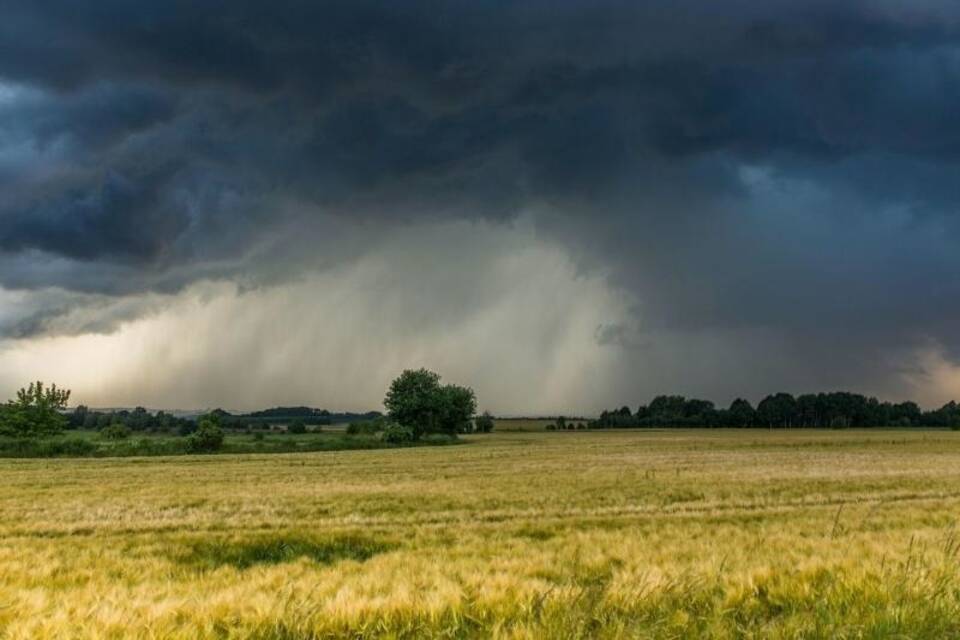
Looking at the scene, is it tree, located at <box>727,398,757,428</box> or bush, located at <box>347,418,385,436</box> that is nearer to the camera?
bush, located at <box>347,418,385,436</box>

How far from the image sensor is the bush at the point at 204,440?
72312mm

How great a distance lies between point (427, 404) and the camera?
10438 cm

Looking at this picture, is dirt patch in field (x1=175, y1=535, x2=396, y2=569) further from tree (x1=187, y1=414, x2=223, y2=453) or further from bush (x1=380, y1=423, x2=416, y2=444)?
bush (x1=380, y1=423, x2=416, y2=444)

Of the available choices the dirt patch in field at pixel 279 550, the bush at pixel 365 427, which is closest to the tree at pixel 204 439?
the bush at pixel 365 427

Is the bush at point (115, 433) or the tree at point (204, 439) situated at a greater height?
the tree at point (204, 439)

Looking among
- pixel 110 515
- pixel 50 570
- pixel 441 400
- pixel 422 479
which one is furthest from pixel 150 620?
pixel 441 400

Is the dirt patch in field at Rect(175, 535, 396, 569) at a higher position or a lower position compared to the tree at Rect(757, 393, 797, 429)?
higher

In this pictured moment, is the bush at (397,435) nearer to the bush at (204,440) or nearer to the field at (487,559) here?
the bush at (204,440)

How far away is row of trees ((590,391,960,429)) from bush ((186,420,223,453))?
11728cm

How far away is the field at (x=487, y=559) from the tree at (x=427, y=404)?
74309 mm

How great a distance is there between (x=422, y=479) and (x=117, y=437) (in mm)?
83743

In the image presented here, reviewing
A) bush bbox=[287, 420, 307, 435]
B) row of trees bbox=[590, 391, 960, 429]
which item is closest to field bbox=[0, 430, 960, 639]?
bush bbox=[287, 420, 307, 435]

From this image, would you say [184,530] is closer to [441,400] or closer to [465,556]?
[465,556]

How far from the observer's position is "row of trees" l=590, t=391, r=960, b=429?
177625mm
